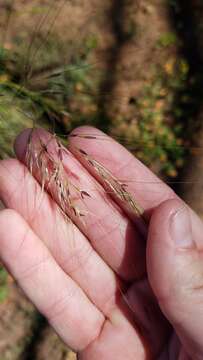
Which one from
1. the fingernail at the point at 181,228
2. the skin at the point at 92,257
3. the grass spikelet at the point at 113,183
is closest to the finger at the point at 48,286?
the skin at the point at 92,257

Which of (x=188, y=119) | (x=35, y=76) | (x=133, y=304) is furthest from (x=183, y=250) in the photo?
(x=188, y=119)

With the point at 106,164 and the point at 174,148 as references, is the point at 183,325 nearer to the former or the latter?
the point at 106,164

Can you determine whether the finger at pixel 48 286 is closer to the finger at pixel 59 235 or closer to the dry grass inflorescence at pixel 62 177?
the finger at pixel 59 235

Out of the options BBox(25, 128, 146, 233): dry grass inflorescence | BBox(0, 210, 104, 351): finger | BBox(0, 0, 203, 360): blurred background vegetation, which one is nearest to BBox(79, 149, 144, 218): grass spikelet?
BBox(25, 128, 146, 233): dry grass inflorescence

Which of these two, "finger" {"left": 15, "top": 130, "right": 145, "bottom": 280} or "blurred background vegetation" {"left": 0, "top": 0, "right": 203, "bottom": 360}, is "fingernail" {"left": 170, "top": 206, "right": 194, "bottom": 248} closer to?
"finger" {"left": 15, "top": 130, "right": 145, "bottom": 280}

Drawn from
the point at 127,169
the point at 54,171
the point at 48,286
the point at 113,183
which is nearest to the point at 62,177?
the point at 54,171

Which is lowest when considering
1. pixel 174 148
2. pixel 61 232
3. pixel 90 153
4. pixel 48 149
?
pixel 174 148
